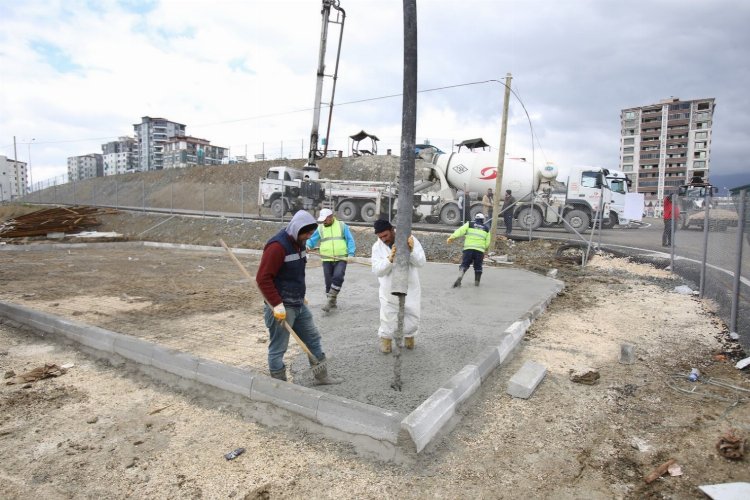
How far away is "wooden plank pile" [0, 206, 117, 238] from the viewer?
57.6 ft

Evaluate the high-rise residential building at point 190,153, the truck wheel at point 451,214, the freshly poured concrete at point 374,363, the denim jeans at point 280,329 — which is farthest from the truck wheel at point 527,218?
the high-rise residential building at point 190,153

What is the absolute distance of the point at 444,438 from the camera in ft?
11.0

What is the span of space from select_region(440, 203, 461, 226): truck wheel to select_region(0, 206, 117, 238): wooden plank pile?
16442mm

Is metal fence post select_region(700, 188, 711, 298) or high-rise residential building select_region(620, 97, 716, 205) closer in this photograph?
metal fence post select_region(700, 188, 711, 298)

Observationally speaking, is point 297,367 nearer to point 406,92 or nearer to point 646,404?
point 406,92

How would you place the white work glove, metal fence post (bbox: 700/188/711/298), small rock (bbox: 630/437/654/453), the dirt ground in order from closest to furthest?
1. the dirt ground
2. small rock (bbox: 630/437/654/453)
3. the white work glove
4. metal fence post (bbox: 700/188/711/298)

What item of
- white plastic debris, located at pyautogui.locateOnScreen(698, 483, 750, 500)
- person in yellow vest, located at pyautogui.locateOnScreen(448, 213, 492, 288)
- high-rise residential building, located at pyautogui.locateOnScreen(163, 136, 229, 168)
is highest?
high-rise residential building, located at pyautogui.locateOnScreen(163, 136, 229, 168)

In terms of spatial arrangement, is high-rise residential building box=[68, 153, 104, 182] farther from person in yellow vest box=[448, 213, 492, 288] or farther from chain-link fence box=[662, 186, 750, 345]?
chain-link fence box=[662, 186, 750, 345]

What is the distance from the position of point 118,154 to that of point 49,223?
335 ft

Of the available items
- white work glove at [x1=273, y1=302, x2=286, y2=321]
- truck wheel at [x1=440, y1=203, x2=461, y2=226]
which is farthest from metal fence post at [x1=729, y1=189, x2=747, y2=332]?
truck wheel at [x1=440, y1=203, x2=461, y2=226]

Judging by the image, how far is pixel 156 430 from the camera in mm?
3529

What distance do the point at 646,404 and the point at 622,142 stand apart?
121861 mm

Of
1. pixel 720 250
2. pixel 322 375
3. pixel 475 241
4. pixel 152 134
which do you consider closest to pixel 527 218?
pixel 475 241

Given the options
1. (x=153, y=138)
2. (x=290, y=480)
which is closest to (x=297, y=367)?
(x=290, y=480)
